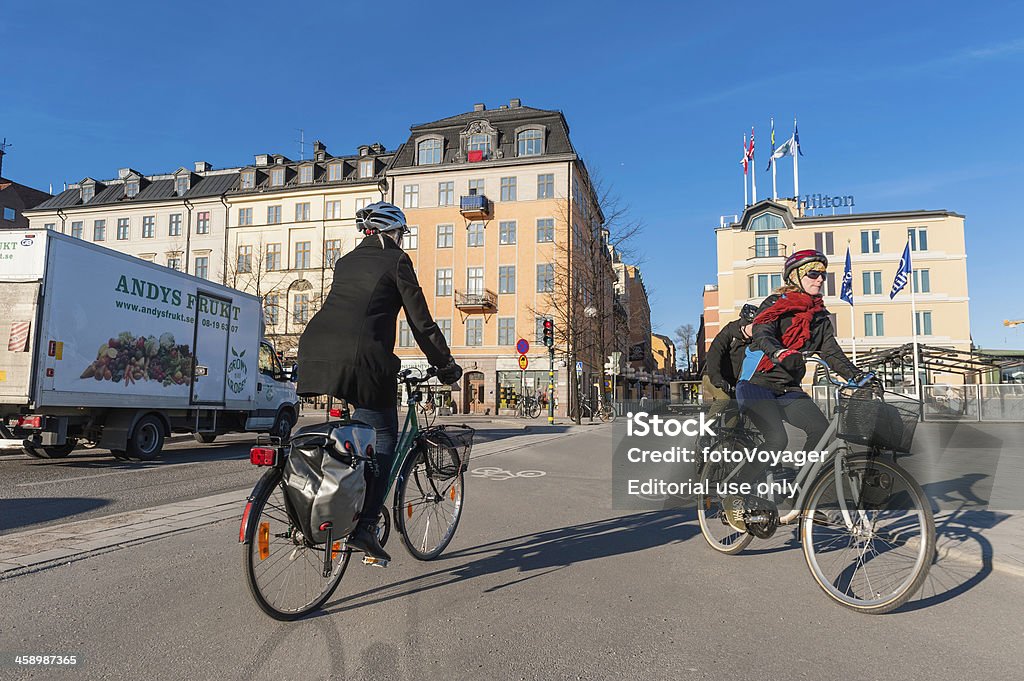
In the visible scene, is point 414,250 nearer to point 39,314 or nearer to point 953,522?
point 39,314

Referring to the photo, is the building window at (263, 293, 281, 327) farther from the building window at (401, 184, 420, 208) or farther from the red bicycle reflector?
the red bicycle reflector

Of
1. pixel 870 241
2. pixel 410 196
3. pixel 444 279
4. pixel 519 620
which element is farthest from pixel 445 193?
pixel 519 620

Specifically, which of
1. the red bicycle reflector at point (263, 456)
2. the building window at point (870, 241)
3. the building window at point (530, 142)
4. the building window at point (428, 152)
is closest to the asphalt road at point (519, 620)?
the red bicycle reflector at point (263, 456)

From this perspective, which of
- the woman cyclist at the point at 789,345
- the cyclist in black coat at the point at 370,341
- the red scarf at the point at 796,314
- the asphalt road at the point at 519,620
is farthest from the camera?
the red scarf at the point at 796,314

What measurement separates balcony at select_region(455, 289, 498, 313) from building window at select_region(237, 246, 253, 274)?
1658cm

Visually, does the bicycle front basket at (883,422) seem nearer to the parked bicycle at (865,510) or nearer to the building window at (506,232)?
the parked bicycle at (865,510)

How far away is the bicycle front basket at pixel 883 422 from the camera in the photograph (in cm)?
348

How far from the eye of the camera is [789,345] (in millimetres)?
4379

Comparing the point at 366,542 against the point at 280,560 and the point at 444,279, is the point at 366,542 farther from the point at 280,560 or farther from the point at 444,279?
A: the point at 444,279

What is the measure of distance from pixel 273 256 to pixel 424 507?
5145 cm

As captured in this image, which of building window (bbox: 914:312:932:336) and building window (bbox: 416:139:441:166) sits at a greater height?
building window (bbox: 416:139:441:166)

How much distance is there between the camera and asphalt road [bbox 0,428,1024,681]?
2.83 meters

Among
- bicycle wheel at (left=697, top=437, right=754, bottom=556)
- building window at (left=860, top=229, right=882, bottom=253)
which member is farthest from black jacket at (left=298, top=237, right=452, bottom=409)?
building window at (left=860, top=229, right=882, bottom=253)

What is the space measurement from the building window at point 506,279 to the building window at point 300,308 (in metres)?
14.8
